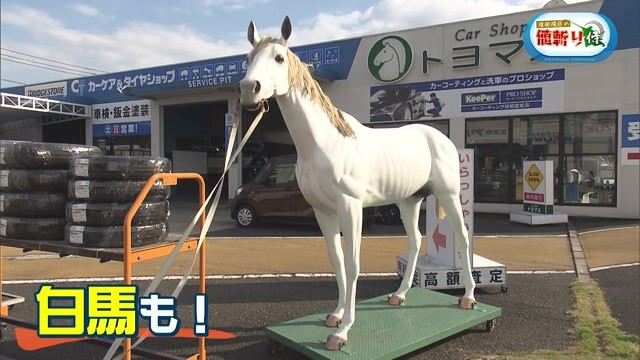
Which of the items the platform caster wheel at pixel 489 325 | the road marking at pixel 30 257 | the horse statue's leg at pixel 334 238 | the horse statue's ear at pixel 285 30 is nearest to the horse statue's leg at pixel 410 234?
the platform caster wheel at pixel 489 325

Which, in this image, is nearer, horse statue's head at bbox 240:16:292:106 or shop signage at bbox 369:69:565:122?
horse statue's head at bbox 240:16:292:106

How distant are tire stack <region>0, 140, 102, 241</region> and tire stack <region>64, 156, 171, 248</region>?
0.27 metres

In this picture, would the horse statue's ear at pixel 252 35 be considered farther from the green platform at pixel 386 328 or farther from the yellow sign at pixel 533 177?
the yellow sign at pixel 533 177

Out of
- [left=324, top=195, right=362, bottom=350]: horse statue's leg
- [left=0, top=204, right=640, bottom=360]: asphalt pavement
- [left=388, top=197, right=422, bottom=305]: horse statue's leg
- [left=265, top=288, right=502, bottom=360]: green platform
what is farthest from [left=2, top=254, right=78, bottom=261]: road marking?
[left=324, top=195, right=362, bottom=350]: horse statue's leg

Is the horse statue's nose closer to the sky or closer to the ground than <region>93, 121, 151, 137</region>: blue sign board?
closer to the ground

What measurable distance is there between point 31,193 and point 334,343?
7.95 feet

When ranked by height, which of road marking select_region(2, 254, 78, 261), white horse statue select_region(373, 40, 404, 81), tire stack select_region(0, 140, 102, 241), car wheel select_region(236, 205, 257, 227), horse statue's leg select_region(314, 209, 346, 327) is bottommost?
road marking select_region(2, 254, 78, 261)

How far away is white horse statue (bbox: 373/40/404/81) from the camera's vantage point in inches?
581

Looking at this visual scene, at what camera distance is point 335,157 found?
3.22 m

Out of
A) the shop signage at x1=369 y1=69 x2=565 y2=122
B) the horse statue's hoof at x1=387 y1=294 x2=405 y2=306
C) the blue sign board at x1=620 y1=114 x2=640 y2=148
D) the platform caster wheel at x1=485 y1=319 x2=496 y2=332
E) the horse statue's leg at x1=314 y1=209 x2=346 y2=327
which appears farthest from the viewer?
the shop signage at x1=369 y1=69 x2=565 y2=122

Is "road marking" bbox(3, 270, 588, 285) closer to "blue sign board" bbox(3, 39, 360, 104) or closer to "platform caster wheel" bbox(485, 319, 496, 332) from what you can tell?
"platform caster wheel" bbox(485, 319, 496, 332)

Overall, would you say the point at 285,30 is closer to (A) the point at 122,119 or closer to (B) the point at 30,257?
(B) the point at 30,257

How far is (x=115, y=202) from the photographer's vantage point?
3.02 meters

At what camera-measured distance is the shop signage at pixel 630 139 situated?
12.0 meters
